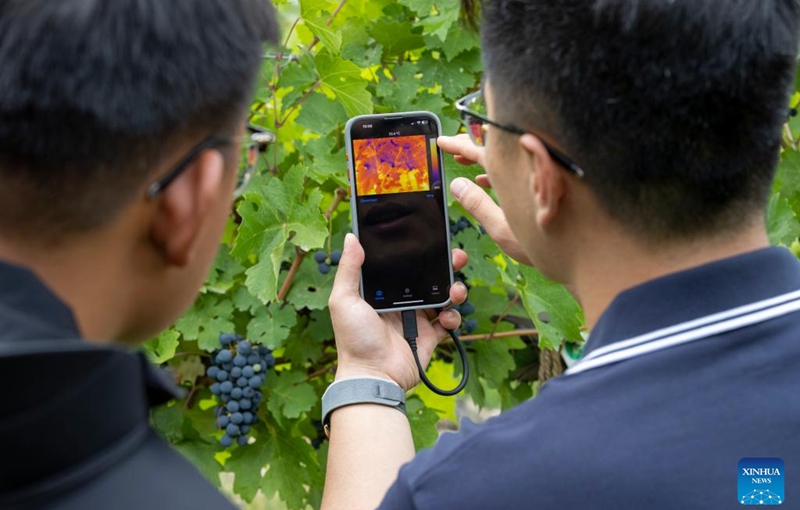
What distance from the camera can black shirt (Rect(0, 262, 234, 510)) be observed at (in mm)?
808

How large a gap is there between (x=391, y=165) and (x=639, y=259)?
88 cm

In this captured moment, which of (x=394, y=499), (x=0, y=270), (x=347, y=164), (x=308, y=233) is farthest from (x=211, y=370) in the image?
(x=0, y=270)

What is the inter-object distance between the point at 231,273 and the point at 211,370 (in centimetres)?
23

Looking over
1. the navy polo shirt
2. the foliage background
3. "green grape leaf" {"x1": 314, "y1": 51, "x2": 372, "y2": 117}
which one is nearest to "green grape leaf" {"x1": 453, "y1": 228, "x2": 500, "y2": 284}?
the foliage background

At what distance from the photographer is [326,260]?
217cm

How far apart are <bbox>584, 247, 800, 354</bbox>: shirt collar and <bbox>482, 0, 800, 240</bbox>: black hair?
0.18 ft

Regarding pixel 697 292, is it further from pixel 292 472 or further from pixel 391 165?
pixel 292 472

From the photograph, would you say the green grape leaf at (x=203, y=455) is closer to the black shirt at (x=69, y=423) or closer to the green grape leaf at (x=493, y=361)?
the green grape leaf at (x=493, y=361)

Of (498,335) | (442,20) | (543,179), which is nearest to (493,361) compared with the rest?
(498,335)

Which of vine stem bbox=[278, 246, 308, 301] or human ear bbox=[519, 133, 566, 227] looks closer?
human ear bbox=[519, 133, 566, 227]

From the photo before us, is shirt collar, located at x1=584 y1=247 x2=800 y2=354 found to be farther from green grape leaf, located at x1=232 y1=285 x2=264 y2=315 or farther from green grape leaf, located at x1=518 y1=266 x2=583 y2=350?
green grape leaf, located at x1=232 y1=285 x2=264 y2=315

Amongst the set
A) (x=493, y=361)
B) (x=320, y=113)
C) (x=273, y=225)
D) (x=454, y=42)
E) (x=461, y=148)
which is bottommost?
(x=493, y=361)

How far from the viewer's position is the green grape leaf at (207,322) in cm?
208

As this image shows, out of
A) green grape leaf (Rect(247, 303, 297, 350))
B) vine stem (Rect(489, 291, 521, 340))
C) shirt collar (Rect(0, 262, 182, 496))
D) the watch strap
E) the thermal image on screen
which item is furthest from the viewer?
vine stem (Rect(489, 291, 521, 340))
